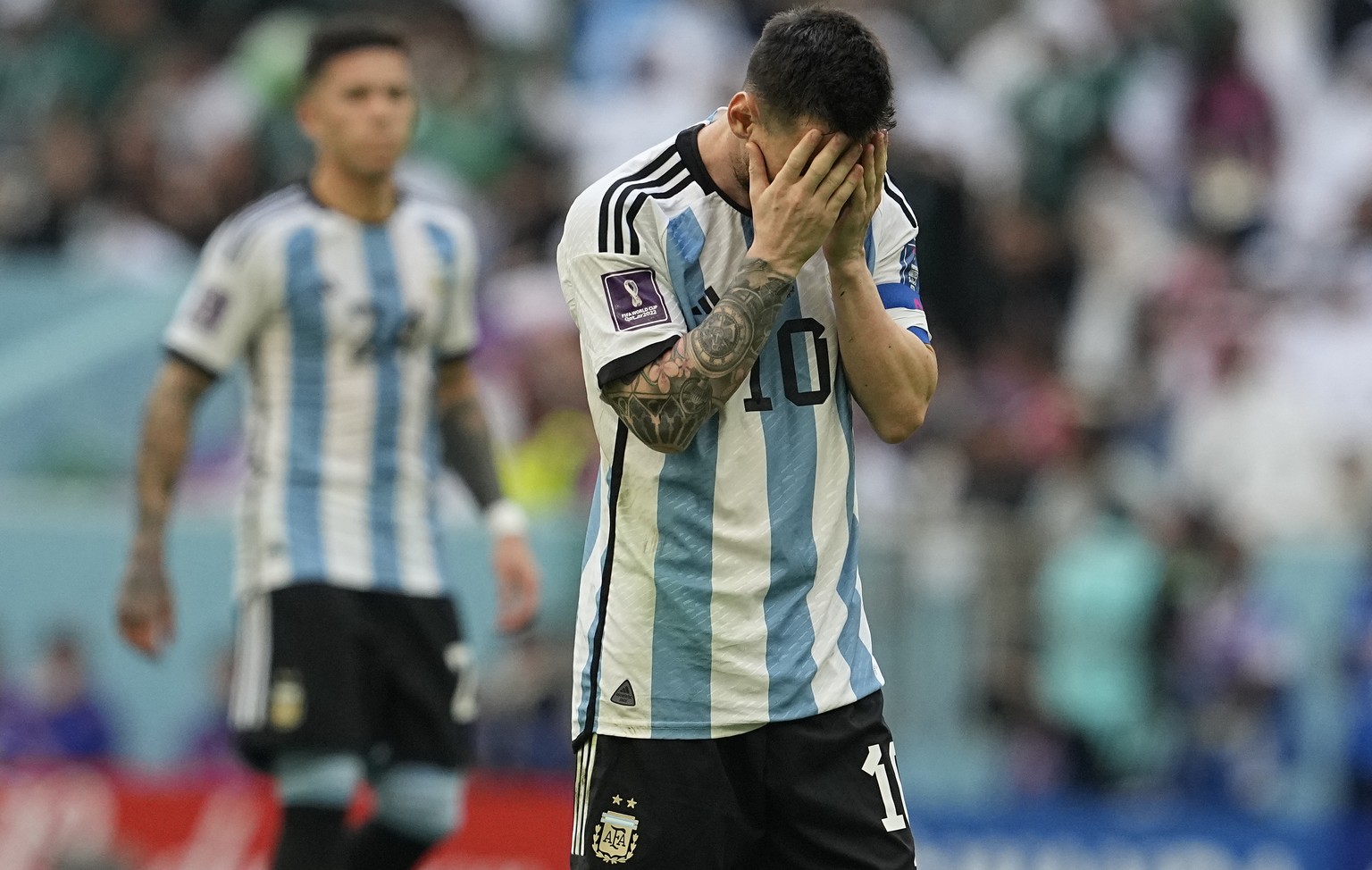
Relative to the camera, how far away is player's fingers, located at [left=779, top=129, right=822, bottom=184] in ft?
13.0

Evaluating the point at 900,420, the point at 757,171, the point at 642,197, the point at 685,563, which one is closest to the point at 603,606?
the point at 685,563

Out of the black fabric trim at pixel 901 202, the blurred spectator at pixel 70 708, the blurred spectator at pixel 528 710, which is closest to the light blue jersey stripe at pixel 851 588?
the black fabric trim at pixel 901 202

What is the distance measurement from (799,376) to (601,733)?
82cm

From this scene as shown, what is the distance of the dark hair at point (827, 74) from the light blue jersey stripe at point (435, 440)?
2.66 metres

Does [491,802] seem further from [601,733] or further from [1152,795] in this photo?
[601,733]

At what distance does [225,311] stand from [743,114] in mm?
2609

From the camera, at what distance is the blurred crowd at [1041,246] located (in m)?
9.88

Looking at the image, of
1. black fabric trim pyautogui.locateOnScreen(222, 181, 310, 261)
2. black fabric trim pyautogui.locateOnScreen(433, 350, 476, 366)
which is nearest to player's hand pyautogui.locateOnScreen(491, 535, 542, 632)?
black fabric trim pyautogui.locateOnScreen(433, 350, 476, 366)

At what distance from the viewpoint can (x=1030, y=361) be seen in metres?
11.8

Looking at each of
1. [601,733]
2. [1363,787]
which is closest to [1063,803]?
[1363,787]

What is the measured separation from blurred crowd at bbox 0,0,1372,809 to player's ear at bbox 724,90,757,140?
6004mm

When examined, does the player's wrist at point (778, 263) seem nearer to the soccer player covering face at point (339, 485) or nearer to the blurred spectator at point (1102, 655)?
the soccer player covering face at point (339, 485)

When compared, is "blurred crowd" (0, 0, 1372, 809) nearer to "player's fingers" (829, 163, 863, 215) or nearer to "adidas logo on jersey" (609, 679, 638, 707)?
"adidas logo on jersey" (609, 679, 638, 707)

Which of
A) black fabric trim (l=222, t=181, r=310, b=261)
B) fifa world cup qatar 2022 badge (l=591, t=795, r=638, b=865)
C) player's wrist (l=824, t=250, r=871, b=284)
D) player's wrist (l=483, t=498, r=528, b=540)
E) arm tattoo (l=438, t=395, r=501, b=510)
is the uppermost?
black fabric trim (l=222, t=181, r=310, b=261)
